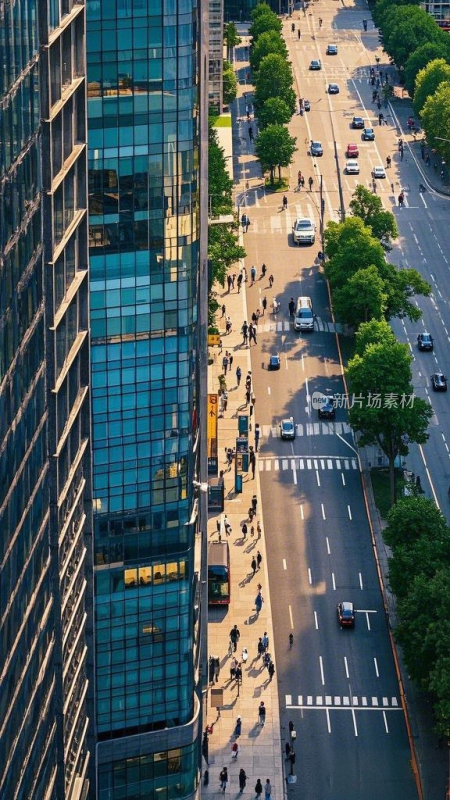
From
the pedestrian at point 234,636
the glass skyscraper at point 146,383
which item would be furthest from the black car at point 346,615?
the glass skyscraper at point 146,383

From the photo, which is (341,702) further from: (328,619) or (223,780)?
(223,780)

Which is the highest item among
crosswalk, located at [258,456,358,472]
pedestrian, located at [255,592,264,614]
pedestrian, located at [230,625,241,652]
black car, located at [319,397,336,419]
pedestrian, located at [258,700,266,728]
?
black car, located at [319,397,336,419]

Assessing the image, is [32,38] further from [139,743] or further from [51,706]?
[139,743]

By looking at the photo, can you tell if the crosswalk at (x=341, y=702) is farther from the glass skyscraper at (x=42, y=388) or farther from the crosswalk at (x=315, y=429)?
the glass skyscraper at (x=42, y=388)

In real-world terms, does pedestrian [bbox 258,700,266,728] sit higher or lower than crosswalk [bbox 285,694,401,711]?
lower

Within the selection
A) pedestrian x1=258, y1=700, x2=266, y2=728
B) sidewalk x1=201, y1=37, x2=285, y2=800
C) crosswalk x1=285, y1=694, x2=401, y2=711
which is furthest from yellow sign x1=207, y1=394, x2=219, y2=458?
pedestrian x1=258, y1=700, x2=266, y2=728

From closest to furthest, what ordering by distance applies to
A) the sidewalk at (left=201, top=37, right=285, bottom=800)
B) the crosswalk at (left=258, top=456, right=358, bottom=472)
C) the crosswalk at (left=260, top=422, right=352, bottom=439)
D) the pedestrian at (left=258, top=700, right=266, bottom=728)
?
the sidewalk at (left=201, top=37, right=285, bottom=800) < the pedestrian at (left=258, top=700, right=266, bottom=728) < the crosswalk at (left=258, top=456, right=358, bottom=472) < the crosswalk at (left=260, top=422, right=352, bottom=439)

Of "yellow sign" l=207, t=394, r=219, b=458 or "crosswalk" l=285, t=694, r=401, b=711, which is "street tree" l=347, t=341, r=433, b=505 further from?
"crosswalk" l=285, t=694, r=401, b=711

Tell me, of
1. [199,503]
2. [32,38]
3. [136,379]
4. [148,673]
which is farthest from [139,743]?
[32,38]
